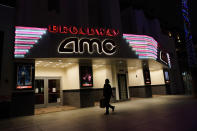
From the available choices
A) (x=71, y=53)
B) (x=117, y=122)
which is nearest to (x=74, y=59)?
(x=71, y=53)

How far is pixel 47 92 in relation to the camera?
42.2ft

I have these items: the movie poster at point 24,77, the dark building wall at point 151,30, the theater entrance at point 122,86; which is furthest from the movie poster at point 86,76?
the dark building wall at point 151,30

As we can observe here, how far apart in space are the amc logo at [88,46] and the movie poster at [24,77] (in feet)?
8.21

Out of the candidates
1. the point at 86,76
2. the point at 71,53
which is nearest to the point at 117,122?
the point at 71,53

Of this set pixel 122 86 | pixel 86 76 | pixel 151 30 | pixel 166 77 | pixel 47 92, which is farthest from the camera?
pixel 151 30

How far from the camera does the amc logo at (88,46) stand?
9750mm

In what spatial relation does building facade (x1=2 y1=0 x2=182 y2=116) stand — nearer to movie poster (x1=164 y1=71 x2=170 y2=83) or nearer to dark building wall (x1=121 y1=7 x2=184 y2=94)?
dark building wall (x1=121 y1=7 x2=184 y2=94)

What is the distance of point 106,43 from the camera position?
35.6 feet

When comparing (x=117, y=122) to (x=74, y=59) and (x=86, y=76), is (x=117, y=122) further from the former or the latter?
(x=86, y=76)

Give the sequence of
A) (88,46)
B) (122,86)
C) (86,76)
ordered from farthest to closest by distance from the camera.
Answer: (122,86)
(86,76)
(88,46)

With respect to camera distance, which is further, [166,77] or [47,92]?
[166,77]

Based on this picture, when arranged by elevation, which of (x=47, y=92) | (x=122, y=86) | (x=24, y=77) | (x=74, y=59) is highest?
(x=74, y=59)

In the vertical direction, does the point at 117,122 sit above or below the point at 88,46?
below

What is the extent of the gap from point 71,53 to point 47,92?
5.22m
